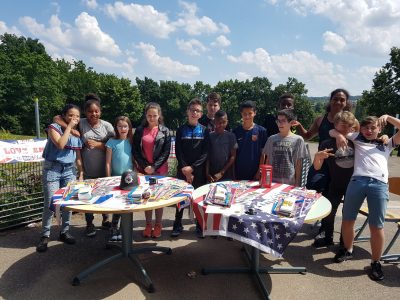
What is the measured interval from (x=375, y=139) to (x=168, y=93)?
225 ft

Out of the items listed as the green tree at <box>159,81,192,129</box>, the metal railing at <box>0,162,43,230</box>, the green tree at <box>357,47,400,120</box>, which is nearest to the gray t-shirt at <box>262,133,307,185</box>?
the metal railing at <box>0,162,43,230</box>

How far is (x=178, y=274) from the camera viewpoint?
3475 millimetres

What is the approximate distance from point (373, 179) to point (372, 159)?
0.74 feet

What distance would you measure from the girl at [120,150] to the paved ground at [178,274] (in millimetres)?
1114

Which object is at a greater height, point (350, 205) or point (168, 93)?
point (168, 93)

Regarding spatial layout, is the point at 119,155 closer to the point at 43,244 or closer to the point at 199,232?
the point at 43,244

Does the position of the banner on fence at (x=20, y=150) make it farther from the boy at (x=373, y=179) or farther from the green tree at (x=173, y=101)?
the green tree at (x=173, y=101)

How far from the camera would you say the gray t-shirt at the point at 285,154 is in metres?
3.73

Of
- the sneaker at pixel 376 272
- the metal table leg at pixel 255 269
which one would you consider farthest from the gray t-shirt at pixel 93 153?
the sneaker at pixel 376 272

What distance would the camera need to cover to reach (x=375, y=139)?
3457mm

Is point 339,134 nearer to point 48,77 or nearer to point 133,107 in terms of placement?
point 48,77

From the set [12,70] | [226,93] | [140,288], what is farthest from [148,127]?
[226,93]

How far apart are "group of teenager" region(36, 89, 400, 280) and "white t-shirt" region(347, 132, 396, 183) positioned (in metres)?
0.07

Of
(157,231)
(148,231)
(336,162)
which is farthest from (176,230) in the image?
(336,162)
